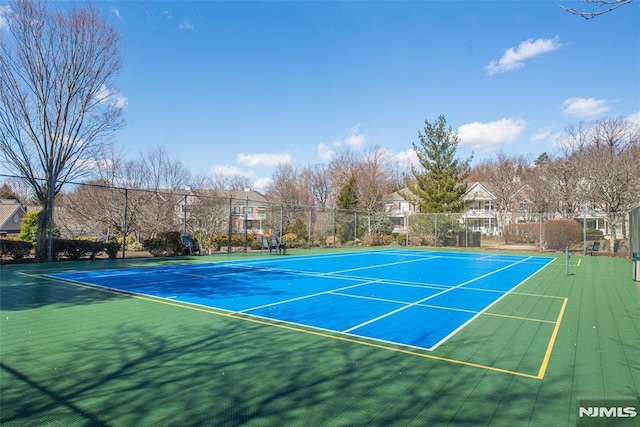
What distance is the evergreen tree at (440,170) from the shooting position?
3069cm

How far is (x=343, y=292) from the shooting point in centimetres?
859

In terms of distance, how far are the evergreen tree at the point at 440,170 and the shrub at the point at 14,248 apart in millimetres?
25527

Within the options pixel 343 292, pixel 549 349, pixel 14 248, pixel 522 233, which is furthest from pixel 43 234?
pixel 522 233

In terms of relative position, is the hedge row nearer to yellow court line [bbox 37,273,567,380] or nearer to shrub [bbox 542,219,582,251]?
yellow court line [bbox 37,273,567,380]

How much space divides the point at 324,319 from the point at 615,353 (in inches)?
145

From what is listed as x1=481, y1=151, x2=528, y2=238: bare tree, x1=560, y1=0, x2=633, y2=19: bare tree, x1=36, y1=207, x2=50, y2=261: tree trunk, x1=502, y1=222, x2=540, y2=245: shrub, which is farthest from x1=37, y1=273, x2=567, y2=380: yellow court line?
x1=481, y1=151, x2=528, y2=238: bare tree

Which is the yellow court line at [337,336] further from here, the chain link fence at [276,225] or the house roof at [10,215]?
the house roof at [10,215]

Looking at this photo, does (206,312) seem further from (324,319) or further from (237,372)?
(237,372)

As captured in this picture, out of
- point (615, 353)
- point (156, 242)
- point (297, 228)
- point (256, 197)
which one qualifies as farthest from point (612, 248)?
point (256, 197)

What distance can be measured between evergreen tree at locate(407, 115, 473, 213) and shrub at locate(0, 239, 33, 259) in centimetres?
2553

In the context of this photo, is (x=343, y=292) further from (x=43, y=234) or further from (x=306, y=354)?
(x=43, y=234)

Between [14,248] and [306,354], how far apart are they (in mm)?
12788

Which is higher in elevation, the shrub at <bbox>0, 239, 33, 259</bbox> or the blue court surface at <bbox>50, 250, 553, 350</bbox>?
the shrub at <bbox>0, 239, 33, 259</bbox>

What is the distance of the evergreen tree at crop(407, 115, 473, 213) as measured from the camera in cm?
3069
